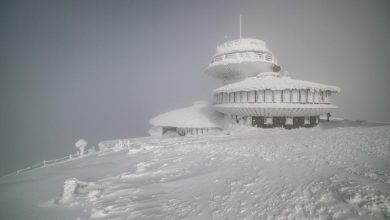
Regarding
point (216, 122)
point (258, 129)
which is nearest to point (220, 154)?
point (258, 129)

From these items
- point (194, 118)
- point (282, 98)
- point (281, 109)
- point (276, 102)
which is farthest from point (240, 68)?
point (281, 109)

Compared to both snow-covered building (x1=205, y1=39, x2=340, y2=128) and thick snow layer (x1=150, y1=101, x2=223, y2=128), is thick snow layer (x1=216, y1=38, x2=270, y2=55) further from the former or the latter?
thick snow layer (x1=150, y1=101, x2=223, y2=128)

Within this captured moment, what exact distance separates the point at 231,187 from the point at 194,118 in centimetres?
1690

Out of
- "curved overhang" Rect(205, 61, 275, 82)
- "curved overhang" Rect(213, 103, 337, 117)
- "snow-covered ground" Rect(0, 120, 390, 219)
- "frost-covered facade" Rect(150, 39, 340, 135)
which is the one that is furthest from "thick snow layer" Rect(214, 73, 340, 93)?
"snow-covered ground" Rect(0, 120, 390, 219)

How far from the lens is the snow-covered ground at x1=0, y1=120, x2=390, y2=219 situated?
11.4 feet

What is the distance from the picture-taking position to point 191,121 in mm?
20891

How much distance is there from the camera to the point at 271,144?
8156mm

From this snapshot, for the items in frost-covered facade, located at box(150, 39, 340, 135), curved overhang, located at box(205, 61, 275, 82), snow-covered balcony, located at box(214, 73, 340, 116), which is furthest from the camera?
curved overhang, located at box(205, 61, 275, 82)

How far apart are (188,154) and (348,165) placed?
4952 millimetres

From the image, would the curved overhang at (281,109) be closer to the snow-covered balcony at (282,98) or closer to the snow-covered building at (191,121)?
the snow-covered balcony at (282,98)

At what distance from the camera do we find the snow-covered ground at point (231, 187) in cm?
346

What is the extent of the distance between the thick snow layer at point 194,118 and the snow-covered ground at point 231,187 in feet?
41.9

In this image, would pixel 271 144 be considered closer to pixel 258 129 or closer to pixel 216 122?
pixel 258 129

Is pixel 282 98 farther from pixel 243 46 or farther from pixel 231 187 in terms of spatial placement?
pixel 231 187
